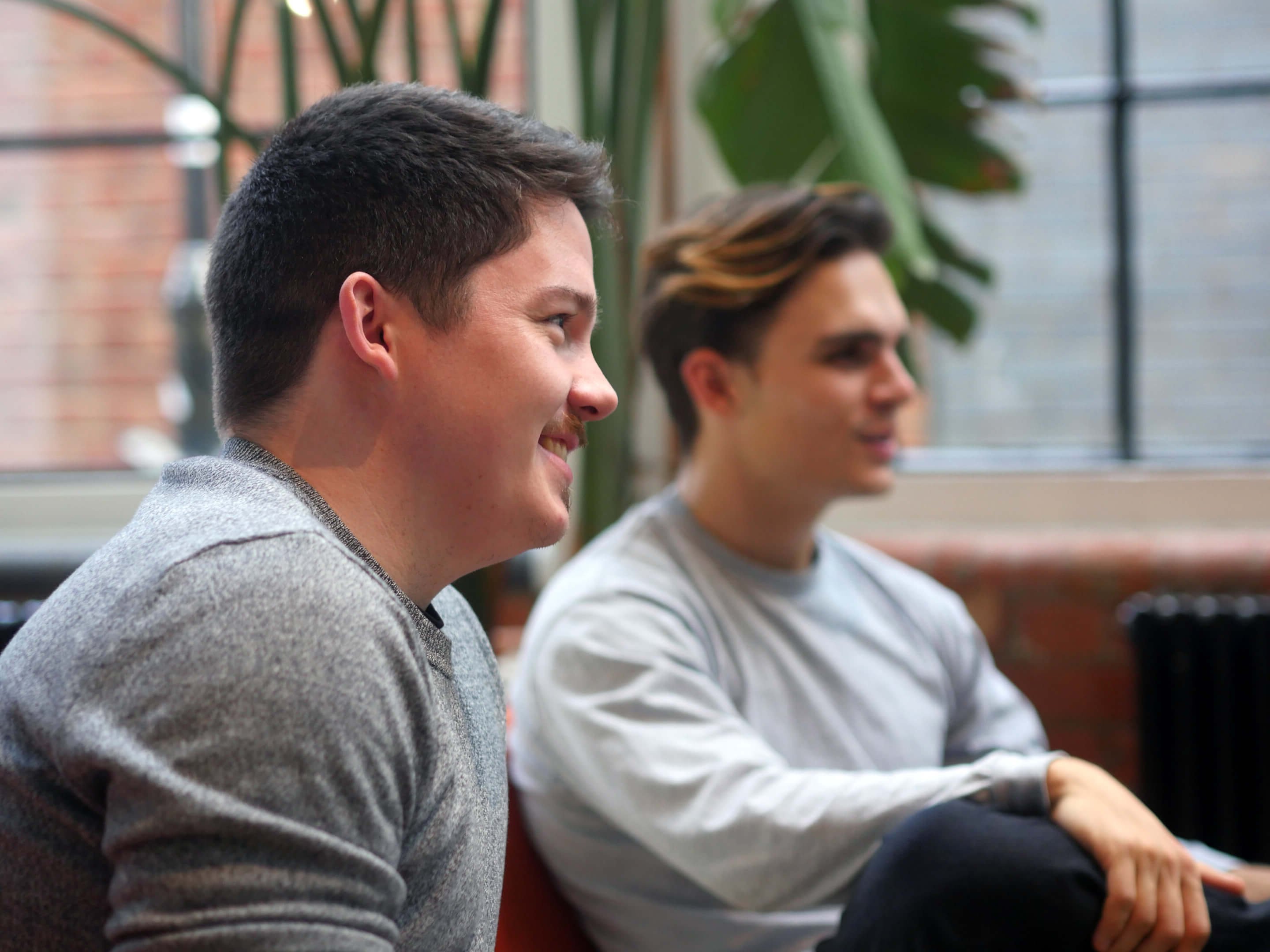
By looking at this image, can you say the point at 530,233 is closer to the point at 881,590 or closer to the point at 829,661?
the point at 829,661

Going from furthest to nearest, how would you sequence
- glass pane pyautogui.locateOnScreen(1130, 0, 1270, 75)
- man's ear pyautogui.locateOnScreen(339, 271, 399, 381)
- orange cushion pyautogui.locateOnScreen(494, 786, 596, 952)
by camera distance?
glass pane pyautogui.locateOnScreen(1130, 0, 1270, 75), orange cushion pyautogui.locateOnScreen(494, 786, 596, 952), man's ear pyautogui.locateOnScreen(339, 271, 399, 381)

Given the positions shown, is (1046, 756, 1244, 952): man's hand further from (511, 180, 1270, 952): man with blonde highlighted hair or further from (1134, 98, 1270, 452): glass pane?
(1134, 98, 1270, 452): glass pane

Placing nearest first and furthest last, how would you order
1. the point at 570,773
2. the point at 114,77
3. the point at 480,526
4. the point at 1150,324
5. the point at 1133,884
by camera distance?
1. the point at 480,526
2. the point at 1133,884
3. the point at 570,773
4. the point at 1150,324
5. the point at 114,77

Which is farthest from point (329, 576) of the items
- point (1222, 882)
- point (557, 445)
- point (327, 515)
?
point (1222, 882)

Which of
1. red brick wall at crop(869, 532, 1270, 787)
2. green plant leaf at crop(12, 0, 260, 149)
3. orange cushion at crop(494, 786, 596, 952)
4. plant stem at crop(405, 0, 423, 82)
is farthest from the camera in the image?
red brick wall at crop(869, 532, 1270, 787)

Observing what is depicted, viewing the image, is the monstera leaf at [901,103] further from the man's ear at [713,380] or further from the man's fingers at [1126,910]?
the man's fingers at [1126,910]

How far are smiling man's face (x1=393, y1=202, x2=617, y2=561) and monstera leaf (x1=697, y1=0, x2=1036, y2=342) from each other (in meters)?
1.25

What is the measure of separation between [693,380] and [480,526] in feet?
2.79

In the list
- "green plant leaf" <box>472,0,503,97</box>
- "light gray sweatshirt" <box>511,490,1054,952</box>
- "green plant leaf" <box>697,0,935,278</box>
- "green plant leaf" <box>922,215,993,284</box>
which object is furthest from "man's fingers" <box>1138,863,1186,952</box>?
"green plant leaf" <box>922,215,993,284</box>

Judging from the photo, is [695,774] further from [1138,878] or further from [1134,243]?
[1134,243]

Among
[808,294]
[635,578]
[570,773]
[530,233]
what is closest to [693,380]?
[808,294]

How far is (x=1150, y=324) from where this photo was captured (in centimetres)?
247

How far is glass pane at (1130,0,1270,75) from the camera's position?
242 cm

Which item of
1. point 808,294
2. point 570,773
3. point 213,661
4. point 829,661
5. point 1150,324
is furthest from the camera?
point 1150,324
